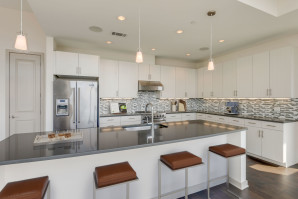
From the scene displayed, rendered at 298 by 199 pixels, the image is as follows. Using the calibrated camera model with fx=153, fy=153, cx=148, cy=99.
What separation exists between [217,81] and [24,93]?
520cm

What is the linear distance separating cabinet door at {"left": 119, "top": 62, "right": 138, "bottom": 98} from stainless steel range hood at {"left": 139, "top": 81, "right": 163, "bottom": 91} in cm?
18

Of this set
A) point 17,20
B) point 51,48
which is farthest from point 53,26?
point 17,20

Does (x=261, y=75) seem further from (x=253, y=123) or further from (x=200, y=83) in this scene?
(x=200, y=83)

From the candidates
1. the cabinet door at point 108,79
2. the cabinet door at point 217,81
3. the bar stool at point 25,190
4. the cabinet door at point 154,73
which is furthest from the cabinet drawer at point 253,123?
the bar stool at point 25,190

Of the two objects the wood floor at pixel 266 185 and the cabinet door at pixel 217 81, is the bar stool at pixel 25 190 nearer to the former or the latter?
the wood floor at pixel 266 185

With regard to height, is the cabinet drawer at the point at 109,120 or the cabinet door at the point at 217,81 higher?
the cabinet door at the point at 217,81

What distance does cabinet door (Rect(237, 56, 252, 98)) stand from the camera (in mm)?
3851

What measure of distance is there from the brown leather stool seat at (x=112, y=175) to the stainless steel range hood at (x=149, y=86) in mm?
3174

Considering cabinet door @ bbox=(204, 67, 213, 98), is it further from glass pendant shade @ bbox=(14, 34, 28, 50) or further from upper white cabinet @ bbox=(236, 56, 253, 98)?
glass pendant shade @ bbox=(14, 34, 28, 50)

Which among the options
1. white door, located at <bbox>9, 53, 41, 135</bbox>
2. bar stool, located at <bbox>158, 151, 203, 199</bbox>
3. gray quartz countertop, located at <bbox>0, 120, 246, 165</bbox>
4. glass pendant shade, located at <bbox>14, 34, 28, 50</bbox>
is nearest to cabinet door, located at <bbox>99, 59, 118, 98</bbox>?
white door, located at <bbox>9, 53, 41, 135</bbox>

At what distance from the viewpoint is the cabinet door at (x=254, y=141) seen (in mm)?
3432

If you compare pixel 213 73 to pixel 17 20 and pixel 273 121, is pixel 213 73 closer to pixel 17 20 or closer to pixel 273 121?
pixel 273 121

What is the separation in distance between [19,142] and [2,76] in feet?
8.70

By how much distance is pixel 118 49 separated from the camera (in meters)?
4.40
